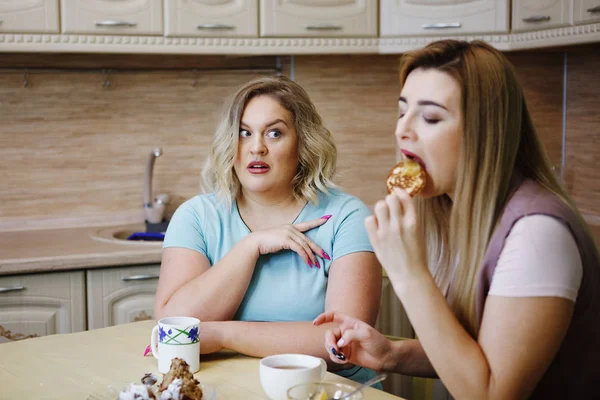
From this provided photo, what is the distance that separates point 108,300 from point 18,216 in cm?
68

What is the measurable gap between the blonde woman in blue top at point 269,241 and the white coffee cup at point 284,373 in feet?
0.77

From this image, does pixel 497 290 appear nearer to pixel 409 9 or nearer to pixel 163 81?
pixel 409 9

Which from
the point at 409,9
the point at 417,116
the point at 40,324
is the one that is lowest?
the point at 40,324

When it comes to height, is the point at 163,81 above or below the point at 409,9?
below

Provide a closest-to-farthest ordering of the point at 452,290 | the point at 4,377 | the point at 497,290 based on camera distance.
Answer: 1. the point at 497,290
2. the point at 452,290
3. the point at 4,377

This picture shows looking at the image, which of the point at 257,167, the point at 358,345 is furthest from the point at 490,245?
the point at 257,167

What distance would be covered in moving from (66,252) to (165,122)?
2.71 ft

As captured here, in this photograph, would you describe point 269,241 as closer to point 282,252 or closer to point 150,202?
point 282,252

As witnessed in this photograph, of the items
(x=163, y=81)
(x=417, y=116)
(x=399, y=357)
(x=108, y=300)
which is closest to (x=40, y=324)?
(x=108, y=300)

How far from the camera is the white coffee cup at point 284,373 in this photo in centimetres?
131

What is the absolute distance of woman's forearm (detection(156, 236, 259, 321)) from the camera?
1764 millimetres

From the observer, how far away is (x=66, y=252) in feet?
8.67

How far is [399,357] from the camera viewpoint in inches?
58.4

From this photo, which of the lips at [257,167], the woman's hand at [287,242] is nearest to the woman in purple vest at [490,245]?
the woman's hand at [287,242]
